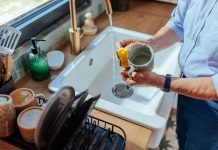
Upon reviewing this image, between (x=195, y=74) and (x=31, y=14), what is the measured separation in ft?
2.41

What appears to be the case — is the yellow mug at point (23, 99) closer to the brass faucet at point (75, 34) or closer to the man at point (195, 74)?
the man at point (195, 74)

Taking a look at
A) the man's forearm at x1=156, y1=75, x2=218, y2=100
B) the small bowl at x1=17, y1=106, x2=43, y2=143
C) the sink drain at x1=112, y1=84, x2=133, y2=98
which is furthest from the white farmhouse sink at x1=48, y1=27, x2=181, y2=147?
the small bowl at x1=17, y1=106, x2=43, y2=143

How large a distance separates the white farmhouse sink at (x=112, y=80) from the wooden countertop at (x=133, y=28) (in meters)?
0.03

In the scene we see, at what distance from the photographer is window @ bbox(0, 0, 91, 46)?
1062 millimetres

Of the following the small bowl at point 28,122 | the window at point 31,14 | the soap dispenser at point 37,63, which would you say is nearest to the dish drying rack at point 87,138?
the small bowl at point 28,122

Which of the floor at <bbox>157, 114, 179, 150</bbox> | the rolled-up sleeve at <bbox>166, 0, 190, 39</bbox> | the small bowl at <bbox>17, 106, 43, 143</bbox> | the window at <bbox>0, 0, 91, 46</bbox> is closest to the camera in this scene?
the small bowl at <bbox>17, 106, 43, 143</bbox>

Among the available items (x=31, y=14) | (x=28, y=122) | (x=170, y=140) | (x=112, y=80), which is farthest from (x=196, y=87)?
(x=170, y=140)

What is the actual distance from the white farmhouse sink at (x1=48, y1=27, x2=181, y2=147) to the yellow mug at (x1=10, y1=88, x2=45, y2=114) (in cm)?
17

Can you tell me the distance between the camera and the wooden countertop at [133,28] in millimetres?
793

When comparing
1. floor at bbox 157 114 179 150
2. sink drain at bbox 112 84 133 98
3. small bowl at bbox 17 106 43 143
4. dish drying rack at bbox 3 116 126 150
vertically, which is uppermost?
small bowl at bbox 17 106 43 143

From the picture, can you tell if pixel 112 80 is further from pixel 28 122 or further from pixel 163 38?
pixel 28 122

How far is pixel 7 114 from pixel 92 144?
9.8 inches

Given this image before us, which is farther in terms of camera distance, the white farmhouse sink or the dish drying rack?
the white farmhouse sink

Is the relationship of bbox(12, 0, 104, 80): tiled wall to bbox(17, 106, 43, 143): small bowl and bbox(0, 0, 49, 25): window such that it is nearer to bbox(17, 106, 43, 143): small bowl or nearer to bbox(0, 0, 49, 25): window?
bbox(0, 0, 49, 25): window
